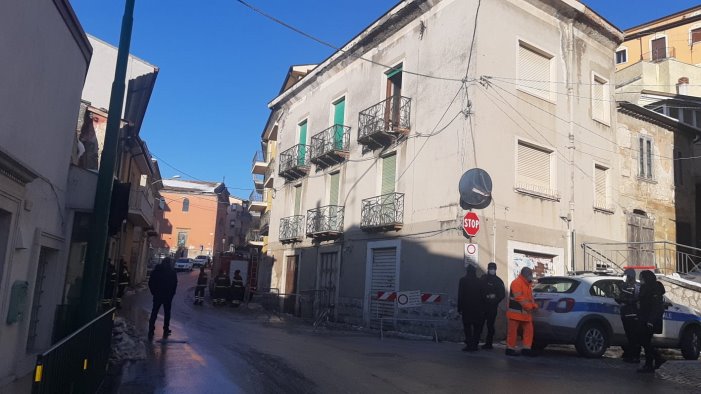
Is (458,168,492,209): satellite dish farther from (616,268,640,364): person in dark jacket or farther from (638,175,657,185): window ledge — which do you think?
(638,175,657,185): window ledge

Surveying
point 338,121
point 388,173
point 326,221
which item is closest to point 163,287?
point 388,173

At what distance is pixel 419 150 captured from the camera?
57.4 ft

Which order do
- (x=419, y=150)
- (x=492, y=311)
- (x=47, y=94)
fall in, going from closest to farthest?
1. (x=47, y=94)
2. (x=492, y=311)
3. (x=419, y=150)

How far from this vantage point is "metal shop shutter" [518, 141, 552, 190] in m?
16.6

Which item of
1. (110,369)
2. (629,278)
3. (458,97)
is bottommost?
(110,369)

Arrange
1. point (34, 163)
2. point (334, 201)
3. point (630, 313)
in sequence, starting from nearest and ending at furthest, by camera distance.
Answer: point (34, 163) < point (630, 313) < point (334, 201)

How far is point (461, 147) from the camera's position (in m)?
15.7

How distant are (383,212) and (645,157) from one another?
10.5m

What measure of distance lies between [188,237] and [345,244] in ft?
164

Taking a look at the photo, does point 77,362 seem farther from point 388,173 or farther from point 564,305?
point 388,173

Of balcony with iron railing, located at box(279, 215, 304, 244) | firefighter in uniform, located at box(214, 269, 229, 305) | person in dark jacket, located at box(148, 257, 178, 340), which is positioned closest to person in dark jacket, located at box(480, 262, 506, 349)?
person in dark jacket, located at box(148, 257, 178, 340)

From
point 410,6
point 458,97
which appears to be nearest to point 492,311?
point 458,97

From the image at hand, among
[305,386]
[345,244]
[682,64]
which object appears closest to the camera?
[305,386]

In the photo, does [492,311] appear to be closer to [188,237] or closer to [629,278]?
[629,278]
